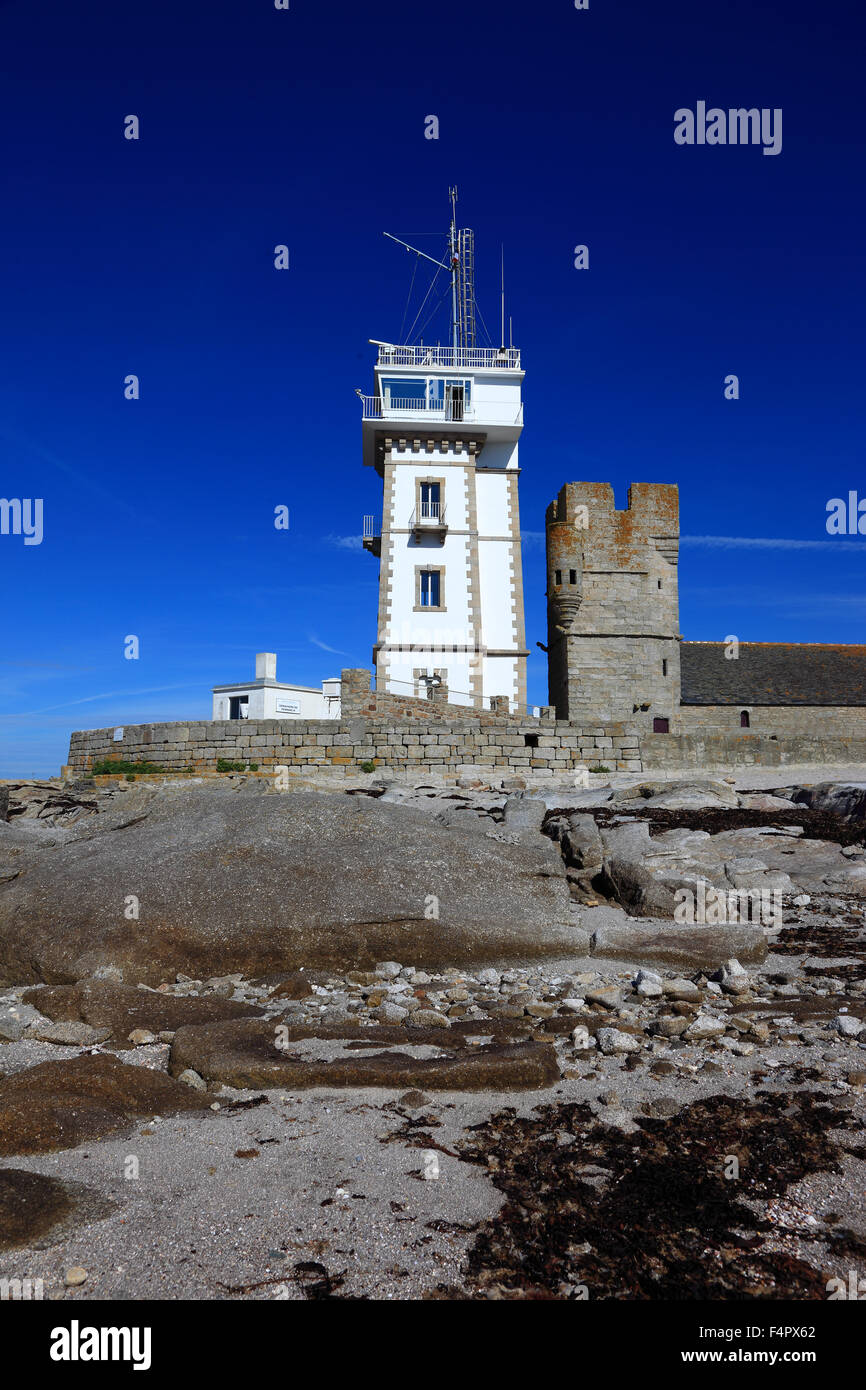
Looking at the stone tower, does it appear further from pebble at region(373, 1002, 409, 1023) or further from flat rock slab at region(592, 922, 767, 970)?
pebble at region(373, 1002, 409, 1023)

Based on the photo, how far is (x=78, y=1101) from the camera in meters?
3.64

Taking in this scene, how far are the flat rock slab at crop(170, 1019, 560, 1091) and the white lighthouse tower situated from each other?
20802 mm

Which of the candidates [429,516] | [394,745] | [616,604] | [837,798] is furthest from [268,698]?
[837,798]

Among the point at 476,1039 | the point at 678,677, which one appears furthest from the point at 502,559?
the point at 476,1039

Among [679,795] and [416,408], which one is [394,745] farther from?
[416,408]

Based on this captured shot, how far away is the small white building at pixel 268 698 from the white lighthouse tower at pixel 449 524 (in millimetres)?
10379

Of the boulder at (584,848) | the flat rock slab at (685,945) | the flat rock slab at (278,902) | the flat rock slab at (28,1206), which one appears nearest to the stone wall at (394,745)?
the boulder at (584,848)

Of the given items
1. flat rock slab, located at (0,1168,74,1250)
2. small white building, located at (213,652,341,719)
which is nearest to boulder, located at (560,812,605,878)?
flat rock slab, located at (0,1168,74,1250)

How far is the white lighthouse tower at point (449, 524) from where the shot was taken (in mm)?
25766

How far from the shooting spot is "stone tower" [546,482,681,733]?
26.8m
